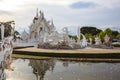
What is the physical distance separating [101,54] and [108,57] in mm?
774

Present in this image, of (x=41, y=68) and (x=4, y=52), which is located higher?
(x=4, y=52)

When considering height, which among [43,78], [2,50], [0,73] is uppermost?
[2,50]

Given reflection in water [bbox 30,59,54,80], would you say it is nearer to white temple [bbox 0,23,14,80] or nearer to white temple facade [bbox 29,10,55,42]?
white temple [bbox 0,23,14,80]

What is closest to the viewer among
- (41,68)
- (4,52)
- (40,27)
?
(4,52)

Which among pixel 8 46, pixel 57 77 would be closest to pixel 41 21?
pixel 57 77

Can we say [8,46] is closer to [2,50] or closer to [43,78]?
[2,50]

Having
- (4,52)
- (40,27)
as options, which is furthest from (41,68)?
(40,27)

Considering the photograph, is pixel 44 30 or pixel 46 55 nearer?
pixel 46 55

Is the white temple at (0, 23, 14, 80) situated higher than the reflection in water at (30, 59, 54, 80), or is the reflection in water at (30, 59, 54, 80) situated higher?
the white temple at (0, 23, 14, 80)

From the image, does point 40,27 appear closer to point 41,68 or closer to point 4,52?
point 41,68

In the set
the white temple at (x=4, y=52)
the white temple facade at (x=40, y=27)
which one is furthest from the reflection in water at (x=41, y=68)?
the white temple facade at (x=40, y=27)

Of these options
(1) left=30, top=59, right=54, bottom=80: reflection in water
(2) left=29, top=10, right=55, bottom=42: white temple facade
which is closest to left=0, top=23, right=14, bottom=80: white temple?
(1) left=30, top=59, right=54, bottom=80: reflection in water

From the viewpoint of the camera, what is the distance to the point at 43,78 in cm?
1616

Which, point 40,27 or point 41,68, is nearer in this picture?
point 41,68
